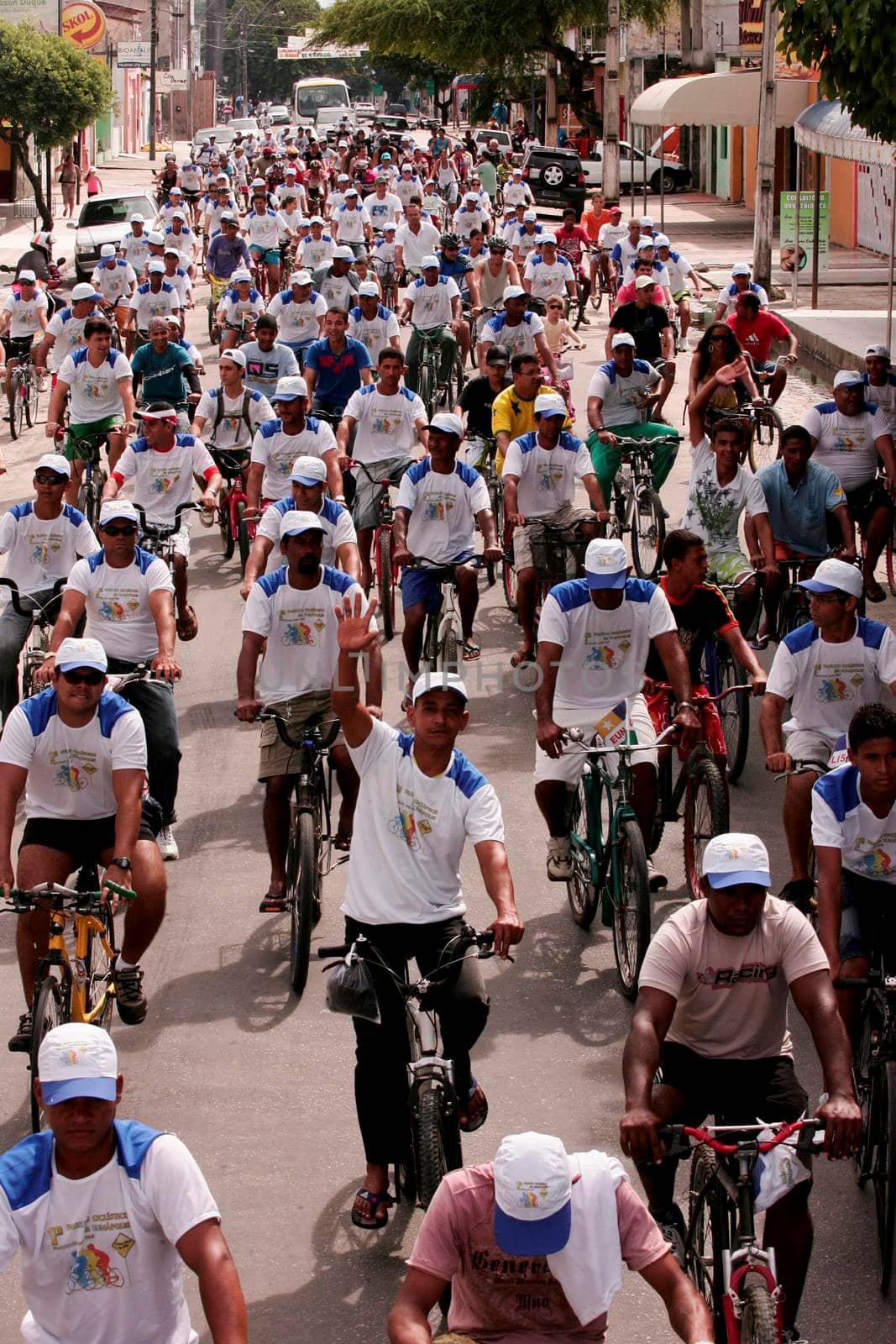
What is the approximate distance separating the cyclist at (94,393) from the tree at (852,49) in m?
6.03

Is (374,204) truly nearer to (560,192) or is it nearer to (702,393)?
(560,192)

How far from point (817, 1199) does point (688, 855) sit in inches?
114

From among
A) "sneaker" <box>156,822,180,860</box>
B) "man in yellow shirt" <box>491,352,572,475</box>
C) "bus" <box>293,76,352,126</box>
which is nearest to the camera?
"sneaker" <box>156,822,180,860</box>

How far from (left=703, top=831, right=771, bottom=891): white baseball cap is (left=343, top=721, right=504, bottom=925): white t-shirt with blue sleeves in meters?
1.10

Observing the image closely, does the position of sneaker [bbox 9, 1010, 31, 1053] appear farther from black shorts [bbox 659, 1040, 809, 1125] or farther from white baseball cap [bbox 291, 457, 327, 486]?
white baseball cap [bbox 291, 457, 327, 486]

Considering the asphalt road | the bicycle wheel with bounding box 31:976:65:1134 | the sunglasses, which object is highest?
the sunglasses

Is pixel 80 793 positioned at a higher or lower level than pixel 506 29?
lower

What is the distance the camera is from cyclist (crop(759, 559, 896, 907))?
9.21 m

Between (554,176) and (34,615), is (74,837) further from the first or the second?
(554,176)

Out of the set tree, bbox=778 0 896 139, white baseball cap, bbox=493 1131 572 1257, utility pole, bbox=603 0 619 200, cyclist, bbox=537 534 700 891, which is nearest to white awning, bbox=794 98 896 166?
tree, bbox=778 0 896 139

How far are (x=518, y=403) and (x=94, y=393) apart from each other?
4.21 meters

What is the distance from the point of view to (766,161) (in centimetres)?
3231

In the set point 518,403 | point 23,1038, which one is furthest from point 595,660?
point 518,403

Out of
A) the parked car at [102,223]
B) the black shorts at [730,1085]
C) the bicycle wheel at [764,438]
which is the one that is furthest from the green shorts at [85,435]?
the parked car at [102,223]
